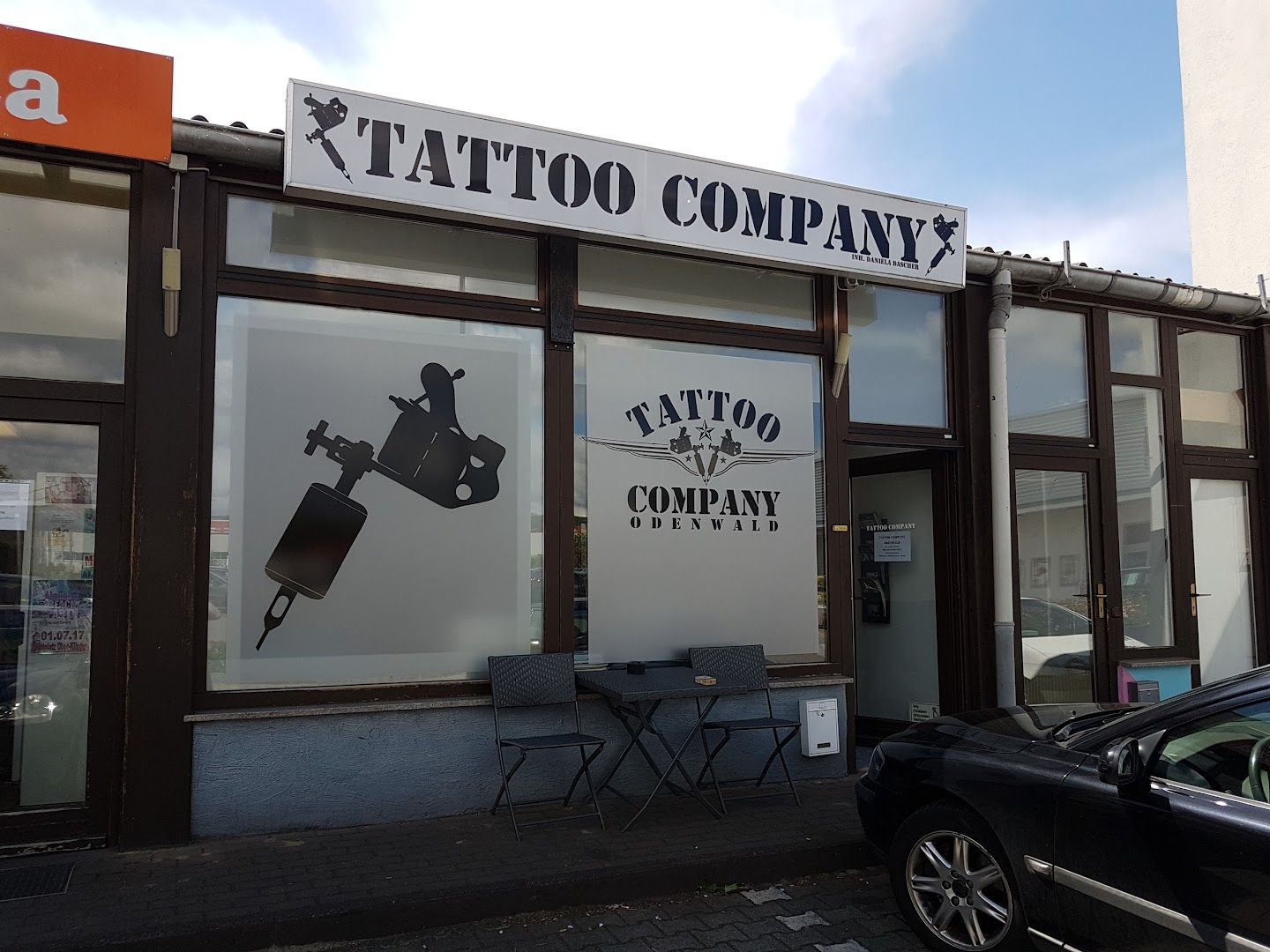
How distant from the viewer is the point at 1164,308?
882 centimetres

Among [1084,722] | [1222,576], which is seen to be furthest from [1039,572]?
[1084,722]

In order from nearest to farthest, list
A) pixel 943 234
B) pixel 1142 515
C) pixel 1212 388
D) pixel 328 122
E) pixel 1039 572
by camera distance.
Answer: pixel 328 122 < pixel 943 234 < pixel 1039 572 < pixel 1142 515 < pixel 1212 388

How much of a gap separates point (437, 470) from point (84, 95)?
2674 millimetres

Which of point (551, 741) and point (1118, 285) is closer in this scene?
point (551, 741)

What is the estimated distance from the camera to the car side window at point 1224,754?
3168mm

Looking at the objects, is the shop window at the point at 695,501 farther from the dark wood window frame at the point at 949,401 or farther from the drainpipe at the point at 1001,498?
the drainpipe at the point at 1001,498

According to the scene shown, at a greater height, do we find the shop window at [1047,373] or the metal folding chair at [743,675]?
the shop window at [1047,373]

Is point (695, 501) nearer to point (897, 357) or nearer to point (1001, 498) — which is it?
point (897, 357)

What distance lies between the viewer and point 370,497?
5.89 metres

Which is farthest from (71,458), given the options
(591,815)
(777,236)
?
(777,236)

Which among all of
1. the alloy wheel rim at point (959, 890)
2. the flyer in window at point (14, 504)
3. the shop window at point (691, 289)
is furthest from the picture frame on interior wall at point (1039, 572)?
the flyer in window at point (14, 504)

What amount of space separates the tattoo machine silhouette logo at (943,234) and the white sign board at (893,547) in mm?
2345

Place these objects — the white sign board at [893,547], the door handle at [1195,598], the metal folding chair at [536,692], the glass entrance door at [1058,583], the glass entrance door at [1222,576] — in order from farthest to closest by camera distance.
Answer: the glass entrance door at [1222,576] → the door handle at [1195,598] → the white sign board at [893,547] → the glass entrance door at [1058,583] → the metal folding chair at [536,692]

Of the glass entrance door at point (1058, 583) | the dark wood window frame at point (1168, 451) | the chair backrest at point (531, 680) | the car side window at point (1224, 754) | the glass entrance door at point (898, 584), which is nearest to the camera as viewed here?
the car side window at point (1224, 754)
